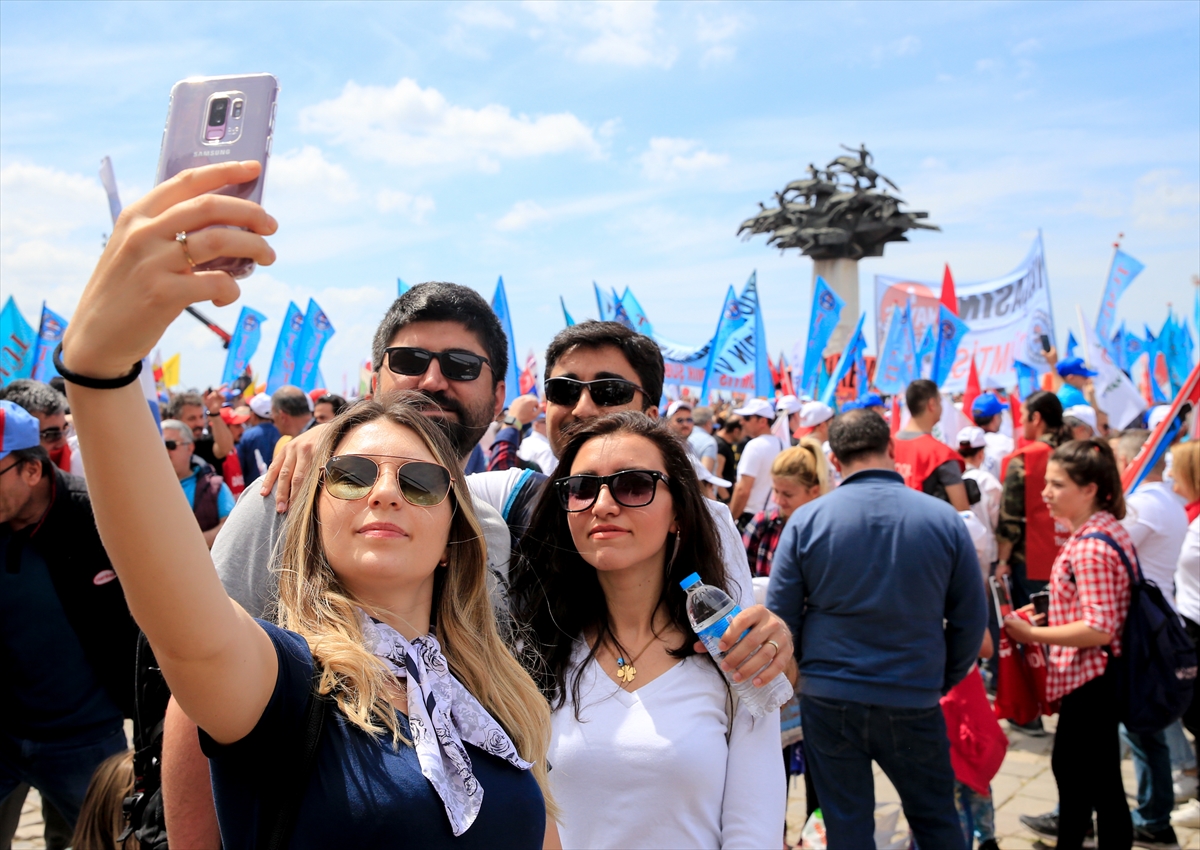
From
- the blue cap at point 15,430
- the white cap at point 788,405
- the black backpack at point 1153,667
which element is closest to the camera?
the blue cap at point 15,430

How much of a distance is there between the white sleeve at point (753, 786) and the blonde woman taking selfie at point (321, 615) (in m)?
0.57

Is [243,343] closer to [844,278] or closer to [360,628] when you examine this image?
[360,628]

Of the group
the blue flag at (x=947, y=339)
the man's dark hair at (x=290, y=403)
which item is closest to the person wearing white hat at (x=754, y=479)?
the man's dark hair at (x=290, y=403)

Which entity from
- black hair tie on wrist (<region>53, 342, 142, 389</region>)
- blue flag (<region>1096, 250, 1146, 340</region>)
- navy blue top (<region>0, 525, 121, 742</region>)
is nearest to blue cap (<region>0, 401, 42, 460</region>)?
navy blue top (<region>0, 525, 121, 742</region>)

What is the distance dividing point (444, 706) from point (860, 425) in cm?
281

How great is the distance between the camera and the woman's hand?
0.88m

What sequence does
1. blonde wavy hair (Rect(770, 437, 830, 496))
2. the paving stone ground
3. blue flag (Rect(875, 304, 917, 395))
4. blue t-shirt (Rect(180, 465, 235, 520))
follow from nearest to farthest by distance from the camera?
the paving stone ground
blonde wavy hair (Rect(770, 437, 830, 496))
blue t-shirt (Rect(180, 465, 235, 520))
blue flag (Rect(875, 304, 917, 395))

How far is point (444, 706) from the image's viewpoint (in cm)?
152

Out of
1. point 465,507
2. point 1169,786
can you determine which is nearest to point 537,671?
point 465,507

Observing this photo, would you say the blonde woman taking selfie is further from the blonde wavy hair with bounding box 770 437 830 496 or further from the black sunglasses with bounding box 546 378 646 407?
the blonde wavy hair with bounding box 770 437 830 496

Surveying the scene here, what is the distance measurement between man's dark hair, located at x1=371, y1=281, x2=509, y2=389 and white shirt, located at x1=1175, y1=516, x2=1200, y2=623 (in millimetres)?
4107

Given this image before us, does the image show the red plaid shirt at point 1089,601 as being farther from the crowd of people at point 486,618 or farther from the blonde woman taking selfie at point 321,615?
the blonde woman taking selfie at point 321,615

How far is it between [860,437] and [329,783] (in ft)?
9.95

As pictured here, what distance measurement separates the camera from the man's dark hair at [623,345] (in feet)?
9.16
